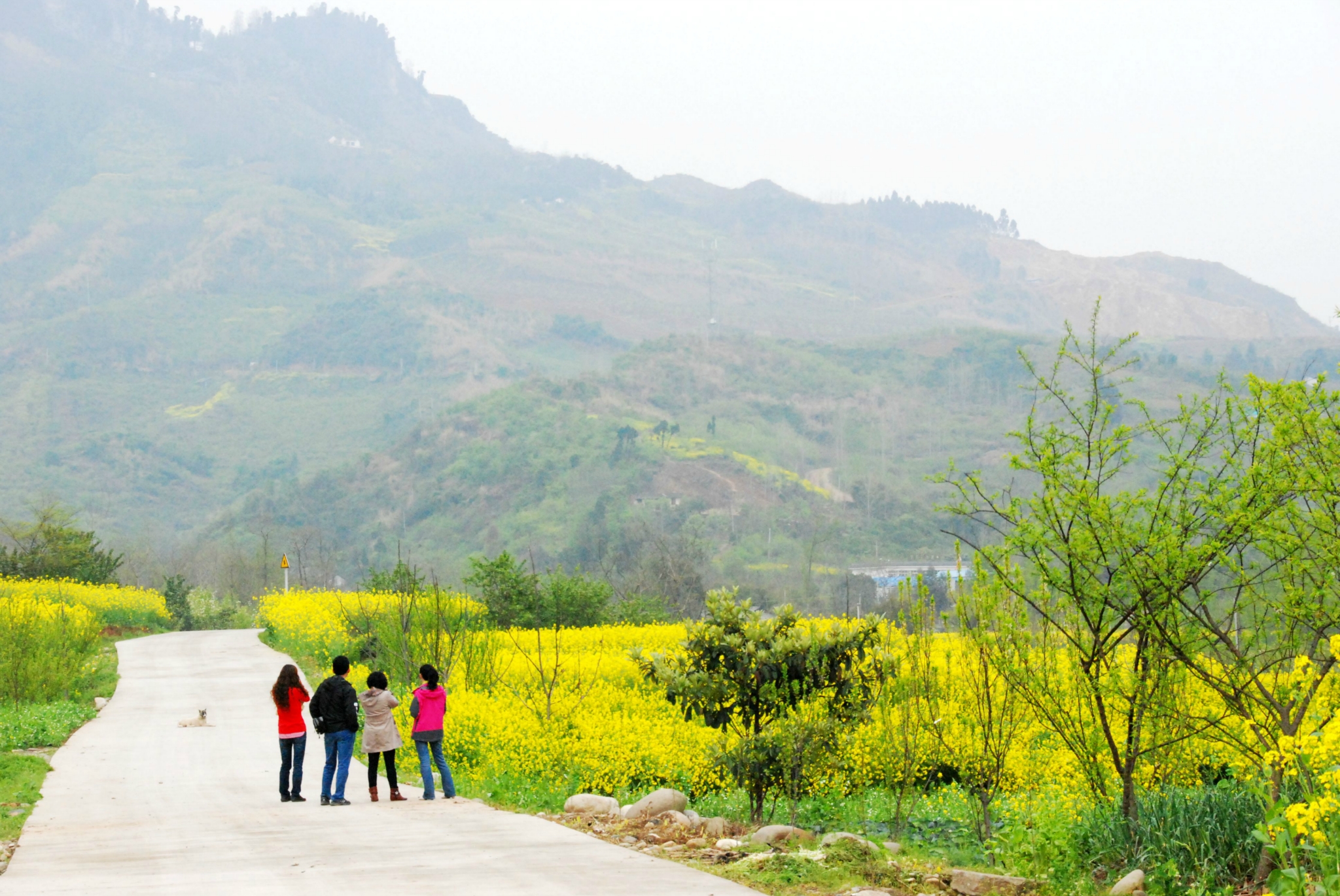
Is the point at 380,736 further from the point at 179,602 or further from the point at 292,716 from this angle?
the point at 179,602

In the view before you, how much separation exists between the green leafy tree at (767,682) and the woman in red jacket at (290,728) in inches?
131

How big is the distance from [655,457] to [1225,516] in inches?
4497

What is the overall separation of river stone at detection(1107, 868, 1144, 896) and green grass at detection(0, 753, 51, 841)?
7.72m

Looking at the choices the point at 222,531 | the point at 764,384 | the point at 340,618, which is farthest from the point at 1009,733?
the point at 764,384

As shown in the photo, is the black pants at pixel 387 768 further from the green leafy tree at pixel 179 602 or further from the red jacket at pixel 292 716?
the green leafy tree at pixel 179 602

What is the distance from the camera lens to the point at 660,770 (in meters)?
12.2

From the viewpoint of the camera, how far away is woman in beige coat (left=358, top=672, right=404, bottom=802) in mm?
11023

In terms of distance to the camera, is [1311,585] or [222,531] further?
[222,531]

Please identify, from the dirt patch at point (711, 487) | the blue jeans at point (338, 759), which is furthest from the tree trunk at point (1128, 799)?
the dirt patch at point (711, 487)

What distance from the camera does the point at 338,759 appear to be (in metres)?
11.2

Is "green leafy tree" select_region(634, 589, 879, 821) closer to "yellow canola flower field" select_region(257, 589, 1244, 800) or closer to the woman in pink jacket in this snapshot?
"yellow canola flower field" select_region(257, 589, 1244, 800)

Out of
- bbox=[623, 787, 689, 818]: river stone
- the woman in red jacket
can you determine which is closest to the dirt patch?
the woman in red jacket

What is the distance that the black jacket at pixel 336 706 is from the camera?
36.5ft

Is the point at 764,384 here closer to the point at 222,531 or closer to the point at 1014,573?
the point at 222,531
